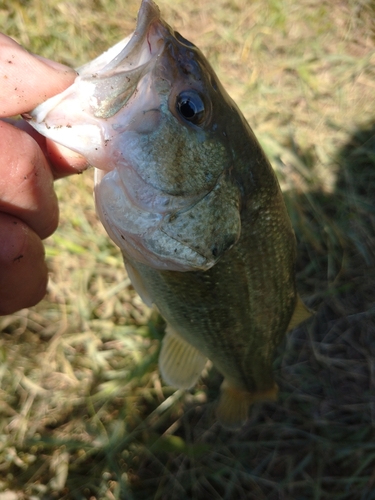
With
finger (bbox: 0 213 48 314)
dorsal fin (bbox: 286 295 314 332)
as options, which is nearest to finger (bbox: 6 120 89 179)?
finger (bbox: 0 213 48 314)

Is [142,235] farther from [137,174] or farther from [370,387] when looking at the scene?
[370,387]

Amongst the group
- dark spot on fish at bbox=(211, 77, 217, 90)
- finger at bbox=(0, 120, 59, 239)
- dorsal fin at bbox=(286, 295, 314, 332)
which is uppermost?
dark spot on fish at bbox=(211, 77, 217, 90)

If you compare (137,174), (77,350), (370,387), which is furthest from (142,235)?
(370,387)

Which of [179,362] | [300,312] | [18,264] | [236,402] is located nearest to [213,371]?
[236,402]

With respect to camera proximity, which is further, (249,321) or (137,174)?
(249,321)

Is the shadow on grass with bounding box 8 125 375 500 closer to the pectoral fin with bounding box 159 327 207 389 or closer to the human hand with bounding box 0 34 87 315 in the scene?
the pectoral fin with bounding box 159 327 207 389

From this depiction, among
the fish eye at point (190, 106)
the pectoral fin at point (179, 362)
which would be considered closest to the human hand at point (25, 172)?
the fish eye at point (190, 106)
